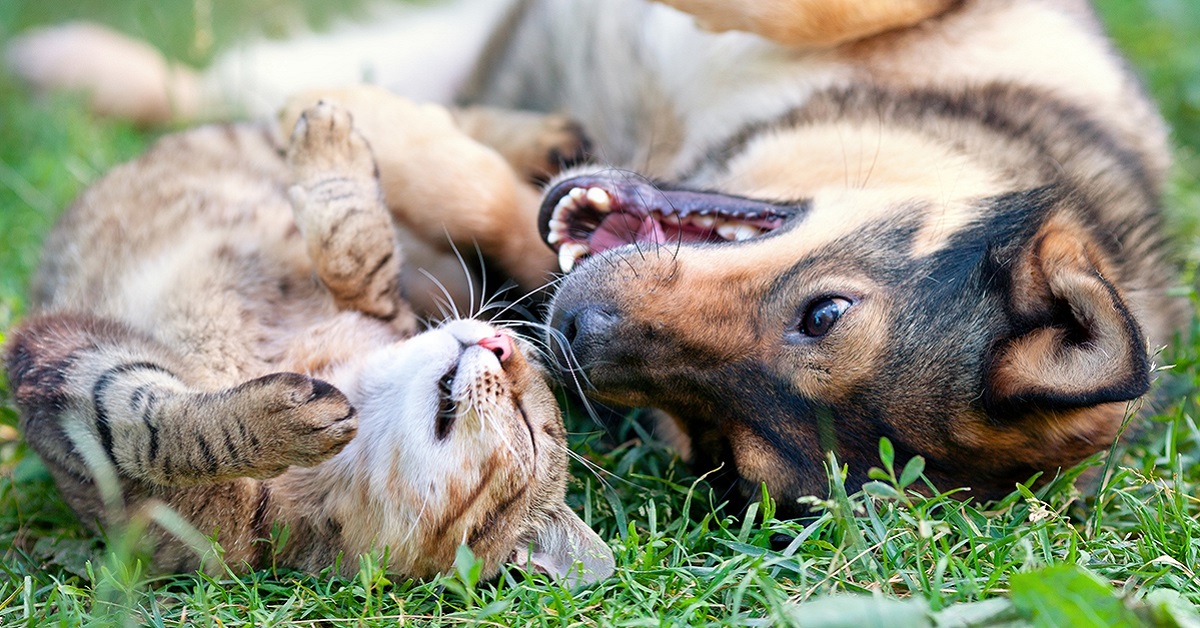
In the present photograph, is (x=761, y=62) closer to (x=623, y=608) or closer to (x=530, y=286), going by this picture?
(x=530, y=286)

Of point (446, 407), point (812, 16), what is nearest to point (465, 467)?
point (446, 407)

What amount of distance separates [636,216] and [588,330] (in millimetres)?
745

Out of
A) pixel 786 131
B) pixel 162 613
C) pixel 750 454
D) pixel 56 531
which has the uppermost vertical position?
pixel 786 131

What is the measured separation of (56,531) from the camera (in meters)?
3.50

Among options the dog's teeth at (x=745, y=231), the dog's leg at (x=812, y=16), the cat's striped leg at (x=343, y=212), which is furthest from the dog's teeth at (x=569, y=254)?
the dog's leg at (x=812, y=16)

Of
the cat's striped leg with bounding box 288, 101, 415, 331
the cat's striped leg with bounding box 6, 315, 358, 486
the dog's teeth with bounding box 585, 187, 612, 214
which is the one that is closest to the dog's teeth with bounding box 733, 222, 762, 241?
the dog's teeth with bounding box 585, 187, 612, 214

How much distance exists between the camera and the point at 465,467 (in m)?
3.29

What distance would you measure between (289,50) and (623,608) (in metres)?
5.23

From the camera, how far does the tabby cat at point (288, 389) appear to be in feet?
9.95

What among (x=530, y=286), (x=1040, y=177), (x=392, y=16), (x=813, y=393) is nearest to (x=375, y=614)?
(x=813, y=393)

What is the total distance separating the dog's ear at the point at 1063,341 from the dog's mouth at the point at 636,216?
0.83 meters

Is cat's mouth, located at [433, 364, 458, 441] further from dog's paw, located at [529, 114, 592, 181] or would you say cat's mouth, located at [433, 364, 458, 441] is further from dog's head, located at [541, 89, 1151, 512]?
dog's paw, located at [529, 114, 592, 181]

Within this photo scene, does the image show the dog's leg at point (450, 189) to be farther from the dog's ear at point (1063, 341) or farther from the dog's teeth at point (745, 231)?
the dog's ear at point (1063, 341)

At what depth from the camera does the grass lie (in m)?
2.74
